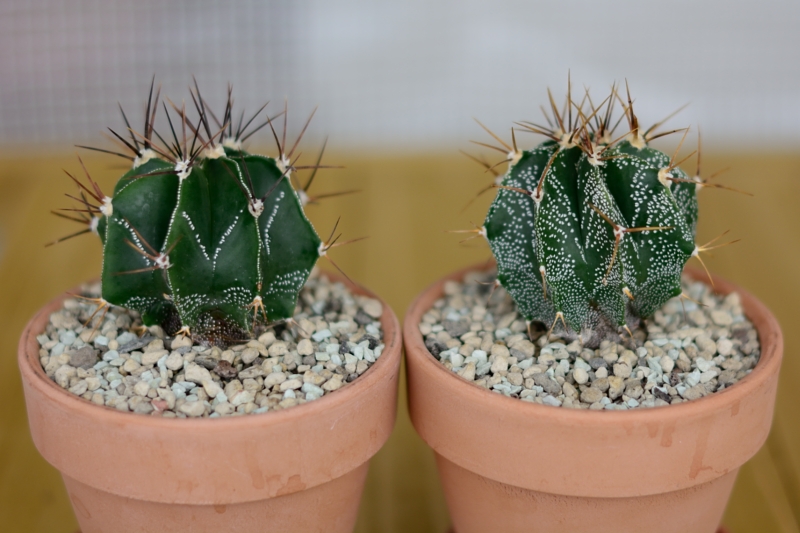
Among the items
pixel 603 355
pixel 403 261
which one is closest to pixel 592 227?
pixel 603 355

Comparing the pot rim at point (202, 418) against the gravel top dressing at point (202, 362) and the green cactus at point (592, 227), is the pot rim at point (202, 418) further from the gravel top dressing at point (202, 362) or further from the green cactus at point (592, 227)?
the green cactus at point (592, 227)

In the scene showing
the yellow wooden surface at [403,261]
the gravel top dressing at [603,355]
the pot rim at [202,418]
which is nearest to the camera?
the pot rim at [202,418]

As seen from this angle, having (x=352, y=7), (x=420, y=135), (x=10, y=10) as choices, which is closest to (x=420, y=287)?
(x=420, y=135)

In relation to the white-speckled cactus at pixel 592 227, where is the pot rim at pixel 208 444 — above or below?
below

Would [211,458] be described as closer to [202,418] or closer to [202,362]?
[202,418]

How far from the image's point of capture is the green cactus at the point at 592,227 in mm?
972

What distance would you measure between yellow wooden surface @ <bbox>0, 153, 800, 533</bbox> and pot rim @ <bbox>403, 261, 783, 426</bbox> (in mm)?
149

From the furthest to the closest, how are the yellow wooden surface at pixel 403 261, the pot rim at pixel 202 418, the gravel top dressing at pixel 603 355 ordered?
the yellow wooden surface at pixel 403 261, the gravel top dressing at pixel 603 355, the pot rim at pixel 202 418

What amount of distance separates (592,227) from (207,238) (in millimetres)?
442

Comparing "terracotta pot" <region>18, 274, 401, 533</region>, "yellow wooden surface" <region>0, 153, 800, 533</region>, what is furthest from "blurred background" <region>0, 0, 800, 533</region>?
"terracotta pot" <region>18, 274, 401, 533</region>

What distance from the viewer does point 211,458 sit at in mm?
856

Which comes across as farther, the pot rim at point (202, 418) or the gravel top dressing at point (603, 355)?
the gravel top dressing at point (603, 355)

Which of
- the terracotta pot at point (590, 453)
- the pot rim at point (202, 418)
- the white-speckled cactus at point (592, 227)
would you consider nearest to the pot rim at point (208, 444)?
the pot rim at point (202, 418)

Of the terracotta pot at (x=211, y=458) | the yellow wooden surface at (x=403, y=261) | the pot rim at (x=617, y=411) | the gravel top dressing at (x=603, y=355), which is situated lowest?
the yellow wooden surface at (x=403, y=261)
